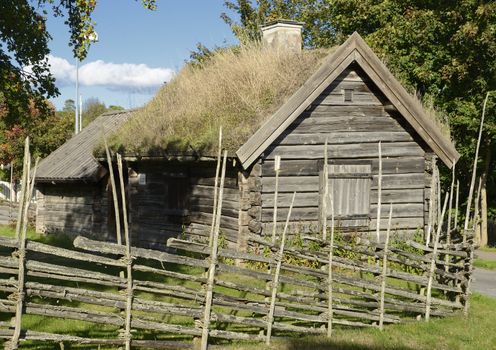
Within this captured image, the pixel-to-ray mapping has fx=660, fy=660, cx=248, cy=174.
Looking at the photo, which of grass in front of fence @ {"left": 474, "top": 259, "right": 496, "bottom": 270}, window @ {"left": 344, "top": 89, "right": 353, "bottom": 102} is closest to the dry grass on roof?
window @ {"left": 344, "top": 89, "right": 353, "bottom": 102}

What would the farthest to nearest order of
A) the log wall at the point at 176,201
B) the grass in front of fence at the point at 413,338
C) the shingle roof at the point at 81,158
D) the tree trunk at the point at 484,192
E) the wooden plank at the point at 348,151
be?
the tree trunk at the point at 484,192 < the shingle roof at the point at 81,158 < the log wall at the point at 176,201 < the wooden plank at the point at 348,151 < the grass in front of fence at the point at 413,338

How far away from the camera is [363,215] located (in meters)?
15.9

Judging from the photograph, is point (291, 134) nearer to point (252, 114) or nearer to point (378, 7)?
point (252, 114)

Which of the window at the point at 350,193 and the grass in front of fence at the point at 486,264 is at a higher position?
the window at the point at 350,193

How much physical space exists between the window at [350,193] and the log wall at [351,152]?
146 mm

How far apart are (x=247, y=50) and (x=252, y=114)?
485cm

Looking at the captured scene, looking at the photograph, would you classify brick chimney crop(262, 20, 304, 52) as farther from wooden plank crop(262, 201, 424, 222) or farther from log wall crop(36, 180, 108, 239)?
log wall crop(36, 180, 108, 239)

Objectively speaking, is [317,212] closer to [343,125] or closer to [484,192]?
[343,125]

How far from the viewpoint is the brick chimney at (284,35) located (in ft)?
60.7

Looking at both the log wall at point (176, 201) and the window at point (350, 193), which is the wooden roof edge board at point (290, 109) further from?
the window at point (350, 193)

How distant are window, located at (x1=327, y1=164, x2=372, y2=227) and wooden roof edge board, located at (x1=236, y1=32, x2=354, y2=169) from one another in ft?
6.43

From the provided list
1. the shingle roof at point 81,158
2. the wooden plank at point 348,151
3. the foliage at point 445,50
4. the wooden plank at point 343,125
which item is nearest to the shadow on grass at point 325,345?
the wooden plank at point 348,151

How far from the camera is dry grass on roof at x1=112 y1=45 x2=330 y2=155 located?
14.8 meters

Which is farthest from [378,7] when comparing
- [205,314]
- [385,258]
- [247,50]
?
[205,314]
